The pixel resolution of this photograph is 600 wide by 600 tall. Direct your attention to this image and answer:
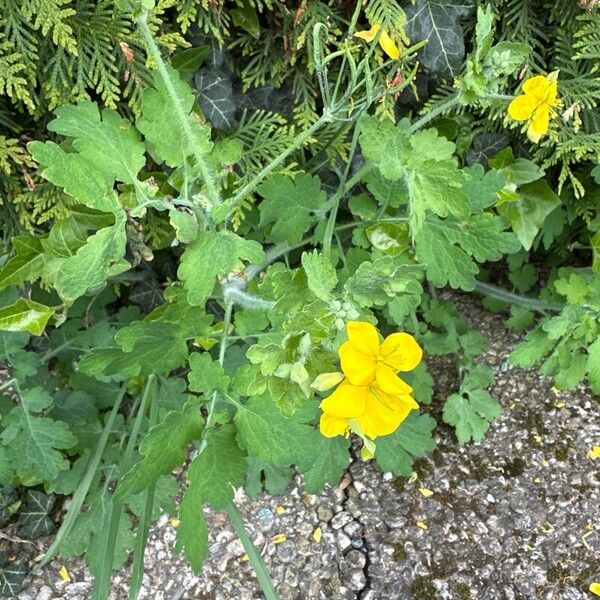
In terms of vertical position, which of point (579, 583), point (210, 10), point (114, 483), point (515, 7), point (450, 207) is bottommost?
point (579, 583)

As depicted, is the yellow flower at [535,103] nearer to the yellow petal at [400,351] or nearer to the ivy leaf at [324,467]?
the yellow petal at [400,351]

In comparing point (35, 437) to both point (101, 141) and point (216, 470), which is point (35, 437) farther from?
point (101, 141)

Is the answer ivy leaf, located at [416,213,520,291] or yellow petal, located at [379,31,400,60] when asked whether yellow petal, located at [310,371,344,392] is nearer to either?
ivy leaf, located at [416,213,520,291]

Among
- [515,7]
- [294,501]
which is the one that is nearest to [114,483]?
[294,501]

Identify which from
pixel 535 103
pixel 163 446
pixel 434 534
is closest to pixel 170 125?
pixel 163 446

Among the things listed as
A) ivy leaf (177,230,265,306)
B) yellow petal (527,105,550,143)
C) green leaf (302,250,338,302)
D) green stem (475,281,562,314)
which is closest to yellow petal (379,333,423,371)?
green leaf (302,250,338,302)

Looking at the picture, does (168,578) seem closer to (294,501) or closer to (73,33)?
(294,501)
